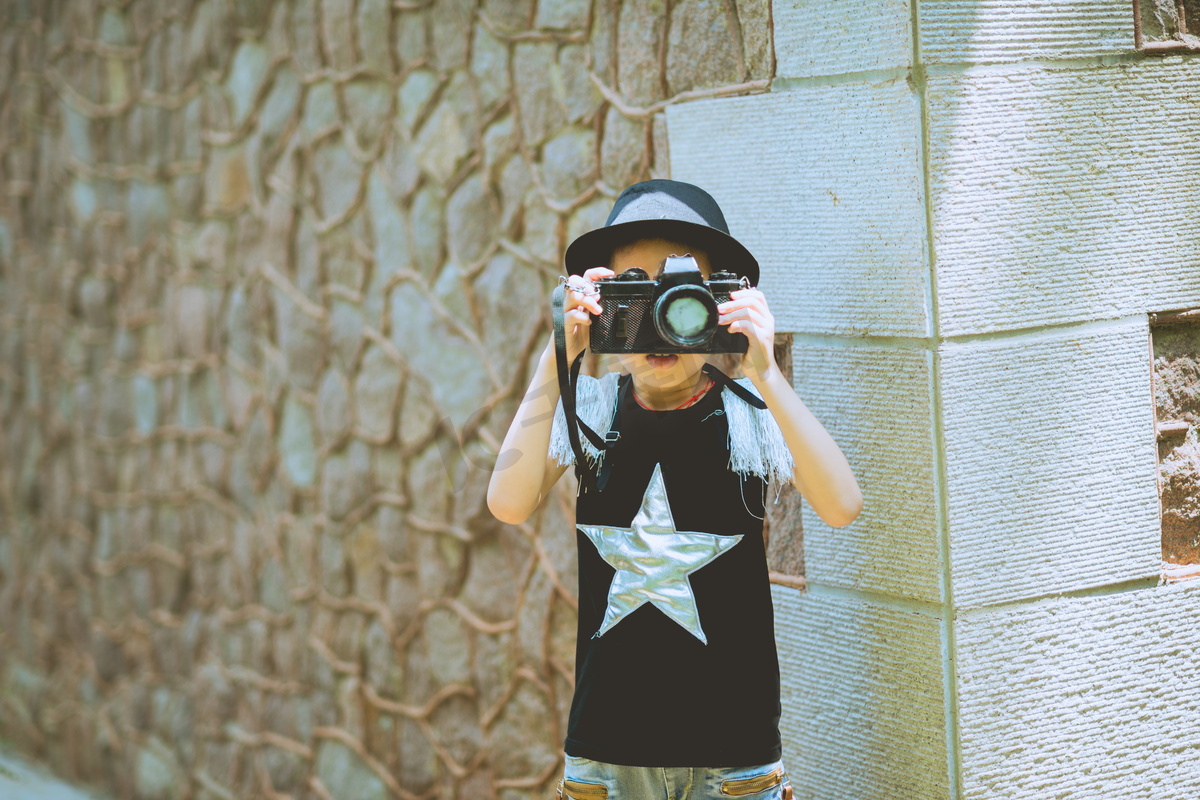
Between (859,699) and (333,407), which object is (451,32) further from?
(859,699)

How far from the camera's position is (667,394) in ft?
4.28

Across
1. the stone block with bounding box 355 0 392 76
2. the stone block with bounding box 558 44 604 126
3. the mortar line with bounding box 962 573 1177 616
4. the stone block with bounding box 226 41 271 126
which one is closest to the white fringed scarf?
the mortar line with bounding box 962 573 1177 616

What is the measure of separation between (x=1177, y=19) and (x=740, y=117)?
2.16ft

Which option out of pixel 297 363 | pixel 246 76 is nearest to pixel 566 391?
pixel 297 363

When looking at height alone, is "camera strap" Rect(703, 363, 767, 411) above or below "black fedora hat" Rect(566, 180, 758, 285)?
below

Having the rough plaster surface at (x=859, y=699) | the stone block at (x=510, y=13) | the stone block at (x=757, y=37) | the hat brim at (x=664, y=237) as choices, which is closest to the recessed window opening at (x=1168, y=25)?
the stone block at (x=757, y=37)

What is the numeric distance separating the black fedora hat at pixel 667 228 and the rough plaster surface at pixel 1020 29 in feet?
1.27

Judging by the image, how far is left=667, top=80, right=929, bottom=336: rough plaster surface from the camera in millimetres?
1389

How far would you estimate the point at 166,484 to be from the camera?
2834 millimetres

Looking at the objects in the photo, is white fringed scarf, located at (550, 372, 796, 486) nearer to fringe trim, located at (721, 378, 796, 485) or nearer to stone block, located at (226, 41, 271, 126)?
fringe trim, located at (721, 378, 796, 485)

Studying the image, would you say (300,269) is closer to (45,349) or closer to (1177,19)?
(45,349)

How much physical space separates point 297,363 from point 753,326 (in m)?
1.59

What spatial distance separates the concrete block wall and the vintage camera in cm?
36

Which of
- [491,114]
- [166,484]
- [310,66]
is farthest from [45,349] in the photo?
[491,114]
